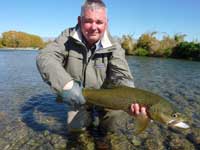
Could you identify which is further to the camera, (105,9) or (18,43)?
(18,43)

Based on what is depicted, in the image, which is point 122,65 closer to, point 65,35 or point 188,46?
point 65,35

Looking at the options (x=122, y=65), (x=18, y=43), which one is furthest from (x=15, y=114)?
(x=18, y=43)

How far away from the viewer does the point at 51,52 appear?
207 inches

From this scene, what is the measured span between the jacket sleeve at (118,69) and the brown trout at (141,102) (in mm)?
683

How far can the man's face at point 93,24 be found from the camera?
512cm

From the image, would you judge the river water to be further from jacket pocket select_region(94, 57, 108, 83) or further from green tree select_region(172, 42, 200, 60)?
green tree select_region(172, 42, 200, 60)

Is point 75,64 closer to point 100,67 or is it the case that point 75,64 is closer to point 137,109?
point 100,67

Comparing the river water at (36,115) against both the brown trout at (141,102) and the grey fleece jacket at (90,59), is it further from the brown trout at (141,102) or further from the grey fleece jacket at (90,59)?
Answer: the brown trout at (141,102)

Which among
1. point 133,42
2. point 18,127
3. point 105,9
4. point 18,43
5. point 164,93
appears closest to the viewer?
point 105,9

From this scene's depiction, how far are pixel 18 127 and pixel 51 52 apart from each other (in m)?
2.91

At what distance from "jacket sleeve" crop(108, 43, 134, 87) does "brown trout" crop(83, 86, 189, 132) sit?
2.24ft

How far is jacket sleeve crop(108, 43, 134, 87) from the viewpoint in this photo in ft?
18.5

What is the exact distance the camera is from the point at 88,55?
562cm

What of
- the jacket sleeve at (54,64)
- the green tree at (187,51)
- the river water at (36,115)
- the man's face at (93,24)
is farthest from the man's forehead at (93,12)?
the green tree at (187,51)
